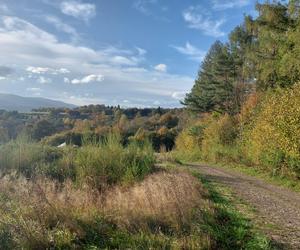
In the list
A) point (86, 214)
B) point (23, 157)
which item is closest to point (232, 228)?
point (86, 214)

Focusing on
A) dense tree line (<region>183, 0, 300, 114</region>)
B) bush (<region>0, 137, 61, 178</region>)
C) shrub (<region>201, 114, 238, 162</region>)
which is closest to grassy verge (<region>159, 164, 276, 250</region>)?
bush (<region>0, 137, 61, 178</region>)

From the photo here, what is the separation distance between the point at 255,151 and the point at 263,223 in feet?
46.1

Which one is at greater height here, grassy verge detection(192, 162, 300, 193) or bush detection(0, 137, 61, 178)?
bush detection(0, 137, 61, 178)

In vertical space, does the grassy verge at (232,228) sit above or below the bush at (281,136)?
below

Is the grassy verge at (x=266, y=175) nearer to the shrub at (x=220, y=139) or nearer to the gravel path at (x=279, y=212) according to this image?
the gravel path at (x=279, y=212)

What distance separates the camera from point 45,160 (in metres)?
15.2

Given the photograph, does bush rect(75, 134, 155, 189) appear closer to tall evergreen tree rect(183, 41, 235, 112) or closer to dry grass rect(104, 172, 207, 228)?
dry grass rect(104, 172, 207, 228)

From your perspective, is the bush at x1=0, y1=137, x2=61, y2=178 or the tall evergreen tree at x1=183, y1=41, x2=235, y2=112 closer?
the bush at x1=0, y1=137, x2=61, y2=178

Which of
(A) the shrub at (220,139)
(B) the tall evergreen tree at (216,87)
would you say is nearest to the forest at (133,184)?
(A) the shrub at (220,139)

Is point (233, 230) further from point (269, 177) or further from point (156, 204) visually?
point (269, 177)

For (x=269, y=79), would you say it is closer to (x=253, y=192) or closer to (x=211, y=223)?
(x=253, y=192)

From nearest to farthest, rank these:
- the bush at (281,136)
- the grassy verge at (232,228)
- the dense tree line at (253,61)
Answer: the grassy verge at (232,228) < the bush at (281,136) < the dense tree line at (253,61)

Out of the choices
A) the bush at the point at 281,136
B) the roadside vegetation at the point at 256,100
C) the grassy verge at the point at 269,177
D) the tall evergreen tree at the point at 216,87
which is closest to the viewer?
the bush at the point at 281,136

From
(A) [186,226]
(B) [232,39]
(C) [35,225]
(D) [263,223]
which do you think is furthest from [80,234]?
(B) [232,39]
